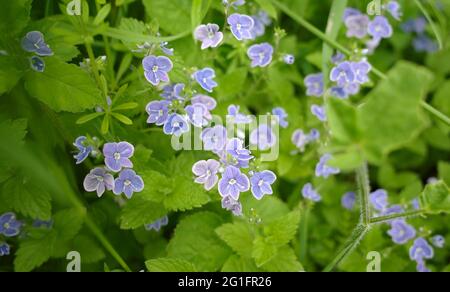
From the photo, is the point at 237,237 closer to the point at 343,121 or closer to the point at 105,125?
the point at 105,125

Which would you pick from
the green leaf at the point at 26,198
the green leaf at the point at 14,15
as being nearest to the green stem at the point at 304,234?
the green leaf at the point at 26,198

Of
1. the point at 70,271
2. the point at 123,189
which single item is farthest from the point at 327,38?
the point at 70,271

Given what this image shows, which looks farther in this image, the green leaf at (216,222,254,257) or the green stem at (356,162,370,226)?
the green leaf at (216,222,254,257)

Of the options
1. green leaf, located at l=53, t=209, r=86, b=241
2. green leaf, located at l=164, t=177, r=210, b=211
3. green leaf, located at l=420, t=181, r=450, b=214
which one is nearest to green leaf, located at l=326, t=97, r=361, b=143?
green leaf, located at l=420, t=181, r=450, b=214

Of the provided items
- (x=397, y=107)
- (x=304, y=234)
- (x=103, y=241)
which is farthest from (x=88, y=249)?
(x=397, y=107)

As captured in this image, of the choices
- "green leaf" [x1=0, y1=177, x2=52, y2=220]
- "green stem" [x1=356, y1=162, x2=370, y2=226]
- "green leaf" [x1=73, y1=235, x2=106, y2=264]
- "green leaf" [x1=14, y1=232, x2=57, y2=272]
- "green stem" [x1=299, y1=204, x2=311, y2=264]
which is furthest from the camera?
"green stem" [x1=299, y1=204, x2=311, y2=264]

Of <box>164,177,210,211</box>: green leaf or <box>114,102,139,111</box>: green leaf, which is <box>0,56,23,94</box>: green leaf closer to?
<box>114,102,139,111</box>: green leaf

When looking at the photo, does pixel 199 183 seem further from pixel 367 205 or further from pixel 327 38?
pixel 327 38
